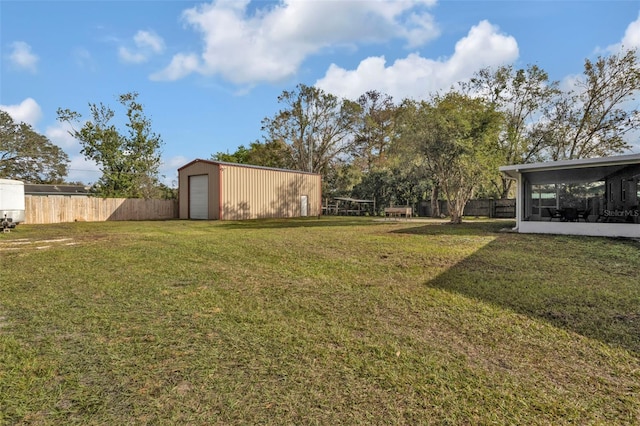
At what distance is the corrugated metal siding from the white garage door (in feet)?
4.61

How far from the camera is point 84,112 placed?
21.7 m

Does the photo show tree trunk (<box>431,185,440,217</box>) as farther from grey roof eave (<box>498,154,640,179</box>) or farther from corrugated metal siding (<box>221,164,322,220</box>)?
grey roof eave (<box>498,154,640,179</box>)

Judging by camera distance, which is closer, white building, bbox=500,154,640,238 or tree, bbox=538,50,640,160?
white building, bbox=500,154,640,238

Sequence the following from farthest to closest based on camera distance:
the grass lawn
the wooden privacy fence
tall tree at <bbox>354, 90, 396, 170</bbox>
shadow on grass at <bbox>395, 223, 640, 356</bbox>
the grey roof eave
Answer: tall tree at <bbox>354, 90, 396, 170</bbox>, the wooden privacy fence, the grey roof eave, shadow on grass at <bbox>395, 223, 640, 356</bbox>, the grass lawn

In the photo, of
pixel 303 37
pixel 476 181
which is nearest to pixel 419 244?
pixel 476 181

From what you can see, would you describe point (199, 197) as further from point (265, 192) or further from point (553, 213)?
point (553, 213)

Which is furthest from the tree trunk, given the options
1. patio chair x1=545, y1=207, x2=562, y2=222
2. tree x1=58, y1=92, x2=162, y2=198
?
tree x1=58, y1=92, x2=162, y2=198

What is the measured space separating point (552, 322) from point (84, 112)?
26.3 m

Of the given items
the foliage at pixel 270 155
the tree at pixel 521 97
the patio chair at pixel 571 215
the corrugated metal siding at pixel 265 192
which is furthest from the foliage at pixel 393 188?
the patio chair at pixel 571 215

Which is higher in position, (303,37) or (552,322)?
(303,37)

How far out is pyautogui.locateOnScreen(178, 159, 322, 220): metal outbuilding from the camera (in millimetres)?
18781

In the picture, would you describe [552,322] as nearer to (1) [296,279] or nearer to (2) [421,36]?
(1) [296,279]

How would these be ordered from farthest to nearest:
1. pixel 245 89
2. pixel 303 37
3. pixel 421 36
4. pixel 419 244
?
pixel 245 89, pixel 421 36, pixel 303 37, pixel 419 244

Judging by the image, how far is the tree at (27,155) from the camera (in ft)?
87.7
